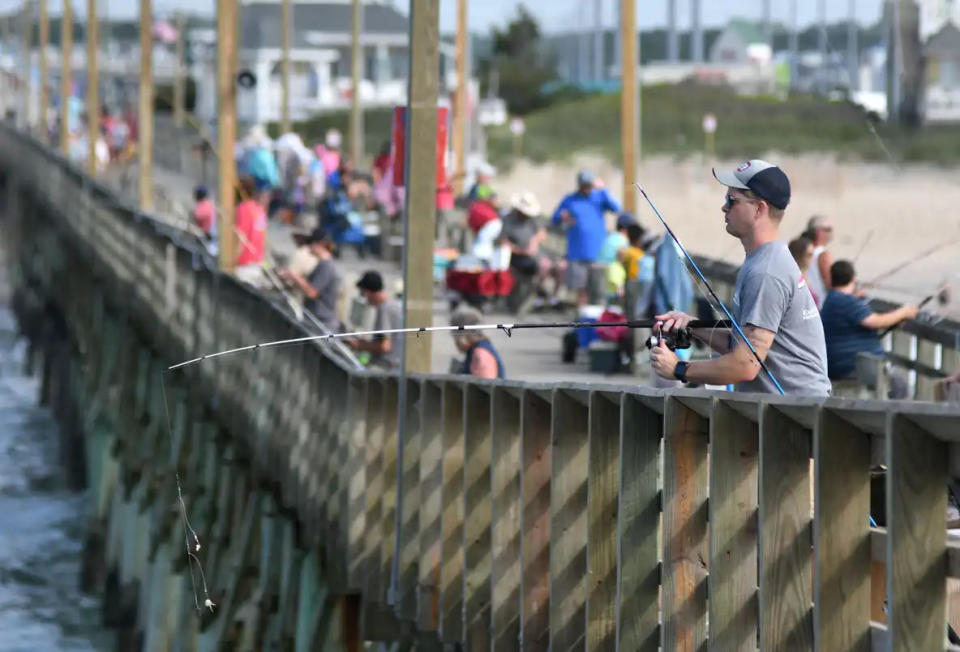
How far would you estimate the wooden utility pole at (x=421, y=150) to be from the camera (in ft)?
34.9

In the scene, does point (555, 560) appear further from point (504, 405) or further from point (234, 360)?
point (234, 360)

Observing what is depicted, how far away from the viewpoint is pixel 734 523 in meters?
5.77

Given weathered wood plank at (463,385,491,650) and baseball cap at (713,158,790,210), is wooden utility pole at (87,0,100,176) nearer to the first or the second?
weathered wood plank at (463,385,491,650)

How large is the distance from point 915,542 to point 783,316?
1.47m

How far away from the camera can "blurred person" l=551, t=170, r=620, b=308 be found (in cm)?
2192

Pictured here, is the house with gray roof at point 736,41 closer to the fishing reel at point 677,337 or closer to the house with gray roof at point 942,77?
Result: the house with gray roof at point 942,77

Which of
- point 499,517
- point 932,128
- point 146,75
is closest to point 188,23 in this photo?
point 932,128

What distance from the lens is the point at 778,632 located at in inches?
215

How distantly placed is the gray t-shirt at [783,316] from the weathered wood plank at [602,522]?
0.61m

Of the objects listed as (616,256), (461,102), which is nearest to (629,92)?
(616,256)

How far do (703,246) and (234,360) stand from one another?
113 feet

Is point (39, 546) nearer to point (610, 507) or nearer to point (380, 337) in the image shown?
point (380, 337)

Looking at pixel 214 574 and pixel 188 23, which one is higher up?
pixel 188 23

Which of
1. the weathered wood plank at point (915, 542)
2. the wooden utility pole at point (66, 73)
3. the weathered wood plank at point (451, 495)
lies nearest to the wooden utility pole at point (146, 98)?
the wooden utility pole at point (66, 73)
